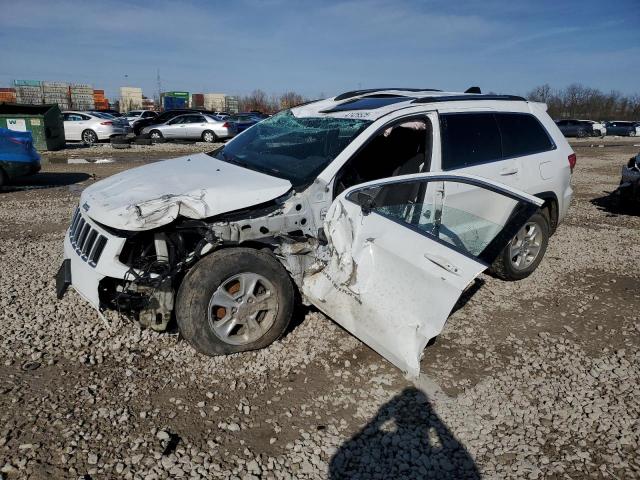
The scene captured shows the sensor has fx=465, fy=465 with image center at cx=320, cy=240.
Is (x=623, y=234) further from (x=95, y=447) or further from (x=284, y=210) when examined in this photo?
(x=95, y=447)

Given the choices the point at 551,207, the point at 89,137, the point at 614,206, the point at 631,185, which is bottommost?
the point at 614,206

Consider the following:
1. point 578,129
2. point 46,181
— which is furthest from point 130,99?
point 46,181

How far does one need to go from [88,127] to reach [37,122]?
4.41m

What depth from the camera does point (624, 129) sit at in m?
37.9

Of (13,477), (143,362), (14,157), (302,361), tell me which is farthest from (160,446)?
(14,157)

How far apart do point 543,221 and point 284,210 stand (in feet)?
10.5

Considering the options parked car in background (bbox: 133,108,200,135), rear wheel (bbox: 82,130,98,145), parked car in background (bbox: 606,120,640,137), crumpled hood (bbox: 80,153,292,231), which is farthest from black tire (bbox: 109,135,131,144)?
parked car in background (bbox: 606,120,640,137)

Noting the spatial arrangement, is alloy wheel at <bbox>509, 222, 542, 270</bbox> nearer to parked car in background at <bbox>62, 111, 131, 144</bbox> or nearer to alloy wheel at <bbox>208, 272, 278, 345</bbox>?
alloy wheel at <bbox>208, 272, 278, 345</bbox>

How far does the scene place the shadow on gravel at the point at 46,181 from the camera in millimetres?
9844

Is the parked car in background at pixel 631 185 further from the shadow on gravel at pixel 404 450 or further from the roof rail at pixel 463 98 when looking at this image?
the shadow on gravel at pixel 404 450

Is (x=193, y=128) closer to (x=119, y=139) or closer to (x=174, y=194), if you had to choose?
(x=119, y=139)

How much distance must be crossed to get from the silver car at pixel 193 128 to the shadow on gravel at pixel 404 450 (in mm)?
19625

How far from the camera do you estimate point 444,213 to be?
3.32 metres

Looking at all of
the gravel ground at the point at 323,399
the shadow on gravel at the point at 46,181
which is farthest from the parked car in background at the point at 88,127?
the gravel ground at the point at 323,399
